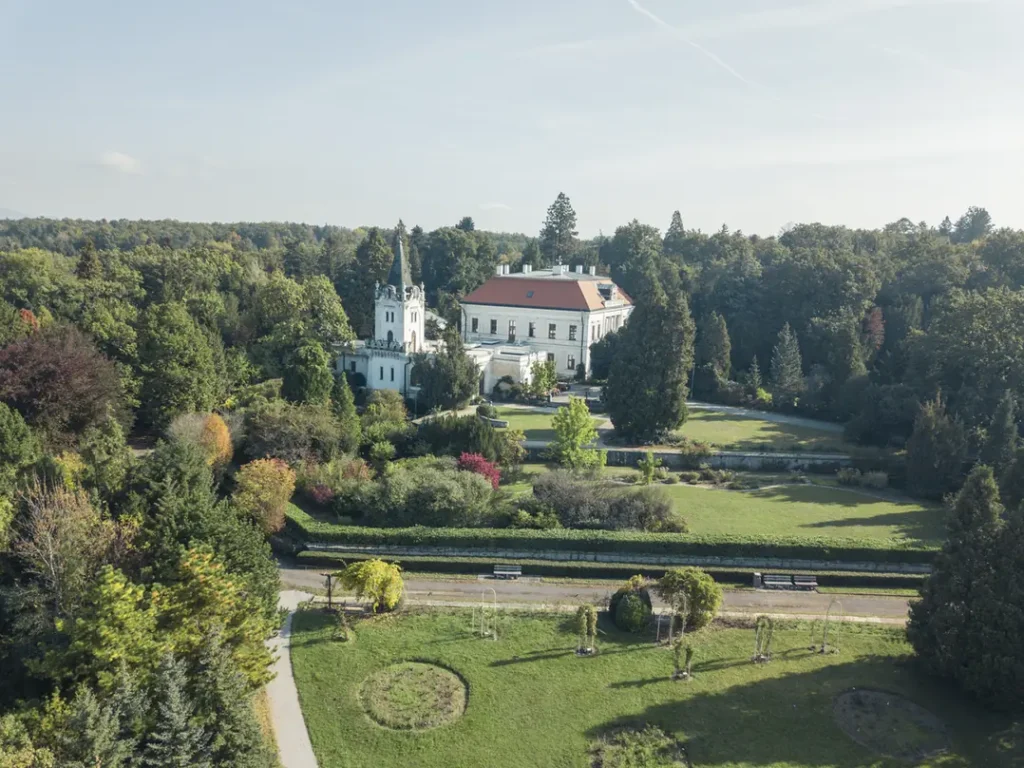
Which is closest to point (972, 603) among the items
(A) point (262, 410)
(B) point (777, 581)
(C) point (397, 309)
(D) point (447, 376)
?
(B) point (777, 581)

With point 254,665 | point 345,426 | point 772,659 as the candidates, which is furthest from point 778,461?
point 254,665

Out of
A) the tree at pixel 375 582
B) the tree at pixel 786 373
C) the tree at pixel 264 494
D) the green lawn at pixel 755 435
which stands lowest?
the tree at pixel 375 582

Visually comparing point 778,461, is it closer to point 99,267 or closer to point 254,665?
point 254,665

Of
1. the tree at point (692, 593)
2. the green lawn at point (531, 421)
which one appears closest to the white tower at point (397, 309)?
the green lawn at point (531, 421)

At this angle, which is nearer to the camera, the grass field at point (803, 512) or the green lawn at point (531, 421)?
the grass field at point (803, 512)

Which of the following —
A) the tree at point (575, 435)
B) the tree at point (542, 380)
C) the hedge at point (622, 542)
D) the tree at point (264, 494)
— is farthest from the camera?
the tree at point (542, 380)

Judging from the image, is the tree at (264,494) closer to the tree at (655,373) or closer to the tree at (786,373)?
the tree at (655,373)
